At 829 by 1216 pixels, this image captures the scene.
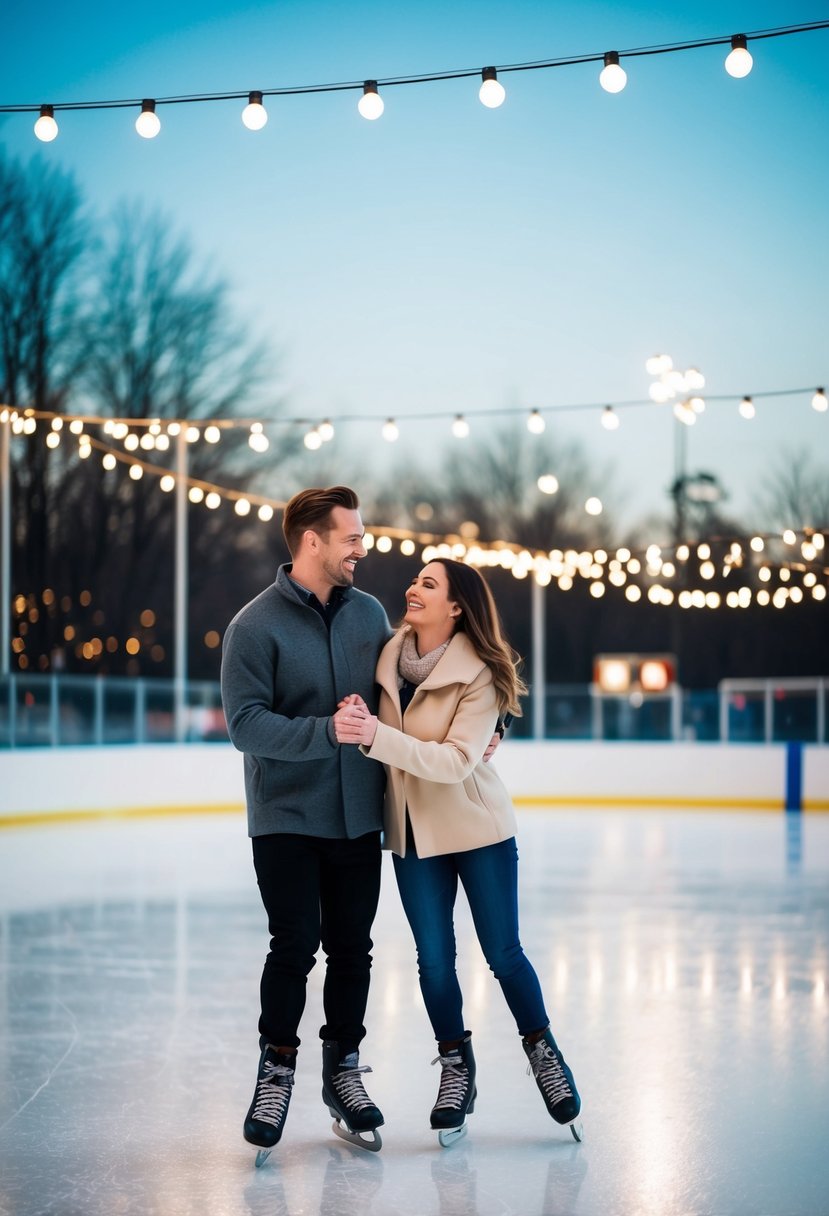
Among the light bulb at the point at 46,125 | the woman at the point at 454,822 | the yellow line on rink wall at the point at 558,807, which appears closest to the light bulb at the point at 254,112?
the light bulb at the point at 46,125

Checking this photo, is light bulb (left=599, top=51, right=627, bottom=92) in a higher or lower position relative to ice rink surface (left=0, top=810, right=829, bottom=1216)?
higher

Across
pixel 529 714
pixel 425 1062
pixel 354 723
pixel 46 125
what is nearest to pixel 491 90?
pixel 46 125

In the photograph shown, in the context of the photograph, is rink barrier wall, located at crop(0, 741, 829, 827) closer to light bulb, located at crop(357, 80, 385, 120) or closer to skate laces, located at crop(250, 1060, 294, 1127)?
light bulb, located at crop(357, 80, 385, 120)

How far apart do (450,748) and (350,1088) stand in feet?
2.72

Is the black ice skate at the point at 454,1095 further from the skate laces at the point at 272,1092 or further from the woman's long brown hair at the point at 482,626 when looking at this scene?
the woman's long brown hair at the point at 482,626

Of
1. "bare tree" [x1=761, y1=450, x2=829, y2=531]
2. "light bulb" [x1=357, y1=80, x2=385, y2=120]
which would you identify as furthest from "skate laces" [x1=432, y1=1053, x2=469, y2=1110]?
"bare tree" [x1=761, y1=450, x2=829, y2=531]

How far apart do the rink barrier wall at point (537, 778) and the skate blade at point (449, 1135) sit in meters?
10.3

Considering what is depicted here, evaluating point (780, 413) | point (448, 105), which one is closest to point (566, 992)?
point (448, 105)

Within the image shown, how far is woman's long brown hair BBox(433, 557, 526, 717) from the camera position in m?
3.22

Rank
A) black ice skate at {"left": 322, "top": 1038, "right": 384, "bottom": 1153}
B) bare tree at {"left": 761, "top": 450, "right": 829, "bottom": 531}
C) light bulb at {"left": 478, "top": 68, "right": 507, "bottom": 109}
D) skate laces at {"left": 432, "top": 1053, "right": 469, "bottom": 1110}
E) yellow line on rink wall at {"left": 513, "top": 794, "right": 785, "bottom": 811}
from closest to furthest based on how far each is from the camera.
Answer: black ice skate at {"left": 322, "top": 1038, "right": 384, "bottom": 1153}
skate laces at {"left": 432, "top": 1053, "right": 469, "bottom": 1110}
light bulb at {"left": 478, "top": 68, "right": 507, "bottom": 109}
yellow line on rink wall at {"left": 513, "top": 794, "right": 785, "bottom": 811}
bare tree at {"left": 761, "top": 450, "right": 829, "bottom": 531}

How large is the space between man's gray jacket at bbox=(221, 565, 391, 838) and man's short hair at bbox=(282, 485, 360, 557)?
109 millimetres

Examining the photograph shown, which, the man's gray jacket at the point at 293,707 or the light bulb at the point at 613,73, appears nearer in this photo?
the man's gray jacket at the point at 293,707

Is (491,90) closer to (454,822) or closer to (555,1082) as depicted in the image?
(454,822)

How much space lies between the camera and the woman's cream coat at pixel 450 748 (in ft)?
10.3
